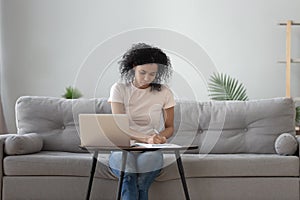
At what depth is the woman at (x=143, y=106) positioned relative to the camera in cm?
299

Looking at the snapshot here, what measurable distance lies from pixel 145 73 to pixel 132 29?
2025 millimetres

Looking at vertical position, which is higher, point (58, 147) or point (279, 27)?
point (279, 27)

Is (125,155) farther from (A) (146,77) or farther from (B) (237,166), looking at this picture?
(B) (237,166)

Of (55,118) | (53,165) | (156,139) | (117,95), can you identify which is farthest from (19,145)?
(156,139)

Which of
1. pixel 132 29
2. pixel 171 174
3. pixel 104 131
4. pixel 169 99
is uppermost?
pixel 132 29

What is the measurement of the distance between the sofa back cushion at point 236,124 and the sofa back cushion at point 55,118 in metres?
0.55

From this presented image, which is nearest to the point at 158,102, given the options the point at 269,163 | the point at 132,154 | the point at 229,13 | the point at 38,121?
the point at 132,154

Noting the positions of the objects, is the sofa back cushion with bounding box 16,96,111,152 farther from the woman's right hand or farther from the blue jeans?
the woman's right hand

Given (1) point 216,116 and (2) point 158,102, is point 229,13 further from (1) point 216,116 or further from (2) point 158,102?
(2) point 158,102

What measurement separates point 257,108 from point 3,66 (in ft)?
7.56

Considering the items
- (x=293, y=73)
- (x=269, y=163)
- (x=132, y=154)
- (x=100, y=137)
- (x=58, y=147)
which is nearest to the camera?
(x=100, y=137)

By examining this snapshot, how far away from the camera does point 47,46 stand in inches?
196

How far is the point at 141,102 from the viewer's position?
10.4ft

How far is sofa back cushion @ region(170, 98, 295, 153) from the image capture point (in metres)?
3.72
